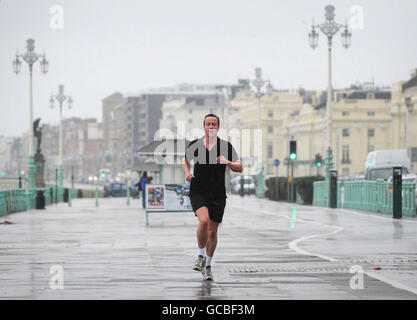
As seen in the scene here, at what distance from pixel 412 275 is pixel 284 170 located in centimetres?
14261

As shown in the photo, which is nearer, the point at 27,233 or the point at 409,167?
the point at 27,233

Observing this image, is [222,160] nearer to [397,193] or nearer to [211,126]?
[211,126]

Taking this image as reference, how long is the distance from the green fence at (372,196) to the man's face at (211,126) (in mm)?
20250

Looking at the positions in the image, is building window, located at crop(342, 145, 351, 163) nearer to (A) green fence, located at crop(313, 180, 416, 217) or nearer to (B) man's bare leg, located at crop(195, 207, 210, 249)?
(A) green fence, located at crop(313, 180, 416, 217)

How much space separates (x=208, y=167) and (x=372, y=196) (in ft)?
82.9

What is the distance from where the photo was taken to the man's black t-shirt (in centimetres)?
1223

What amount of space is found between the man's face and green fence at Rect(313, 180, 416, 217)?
2025cm

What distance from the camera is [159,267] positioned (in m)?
13.9

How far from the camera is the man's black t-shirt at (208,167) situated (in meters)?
12.2

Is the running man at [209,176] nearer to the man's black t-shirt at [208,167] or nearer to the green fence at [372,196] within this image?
the man's black t-shirt at [208,167]

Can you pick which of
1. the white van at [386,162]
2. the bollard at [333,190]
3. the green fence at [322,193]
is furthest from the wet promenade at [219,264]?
the white van at [386,162]

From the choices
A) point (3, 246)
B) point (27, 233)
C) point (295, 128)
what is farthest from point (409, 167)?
point (295, 128)

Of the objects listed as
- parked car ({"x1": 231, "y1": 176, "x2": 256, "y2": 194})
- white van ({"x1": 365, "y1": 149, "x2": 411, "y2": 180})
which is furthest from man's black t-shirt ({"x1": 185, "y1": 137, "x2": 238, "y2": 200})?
parked car ({"x1": 231, "y1": 176, "x2": 256, "y2": 194})
